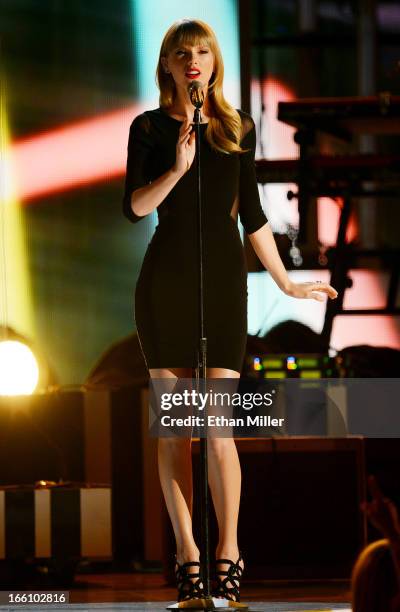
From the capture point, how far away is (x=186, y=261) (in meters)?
2.51

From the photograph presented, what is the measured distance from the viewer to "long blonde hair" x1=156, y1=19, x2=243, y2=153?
8.23 feet

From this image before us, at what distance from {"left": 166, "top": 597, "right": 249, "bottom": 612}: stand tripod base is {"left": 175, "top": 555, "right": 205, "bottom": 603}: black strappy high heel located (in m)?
0.05

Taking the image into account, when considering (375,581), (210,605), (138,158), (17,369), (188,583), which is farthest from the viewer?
(17,369)

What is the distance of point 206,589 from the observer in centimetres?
235

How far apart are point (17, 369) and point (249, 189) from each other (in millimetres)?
1267

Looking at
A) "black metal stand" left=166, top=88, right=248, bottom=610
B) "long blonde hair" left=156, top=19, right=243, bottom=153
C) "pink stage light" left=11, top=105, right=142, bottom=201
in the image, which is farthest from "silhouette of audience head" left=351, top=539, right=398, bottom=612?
"pink stage light" left=11, top=105, right=142, bottom=201

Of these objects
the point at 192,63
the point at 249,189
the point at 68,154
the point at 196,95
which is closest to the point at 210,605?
the point at 249,189

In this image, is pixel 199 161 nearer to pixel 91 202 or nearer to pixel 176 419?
pixel 176 419

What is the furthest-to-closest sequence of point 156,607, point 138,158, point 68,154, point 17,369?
point 68,154 → point 17,369 → point 156,607 → point 138,158

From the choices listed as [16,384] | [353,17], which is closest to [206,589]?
[16,384]

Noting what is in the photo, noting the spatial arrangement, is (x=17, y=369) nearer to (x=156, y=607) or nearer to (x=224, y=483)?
(x=156, y=607)

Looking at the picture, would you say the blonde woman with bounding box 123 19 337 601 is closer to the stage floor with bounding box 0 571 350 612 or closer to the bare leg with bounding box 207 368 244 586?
the bare leg with bounding box 207 368 244 586

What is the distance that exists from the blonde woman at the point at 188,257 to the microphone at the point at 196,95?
110 millimetres

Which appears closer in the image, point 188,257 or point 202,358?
point 202,358
